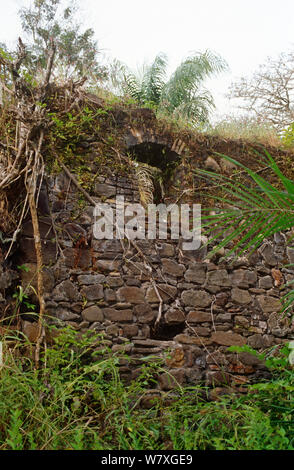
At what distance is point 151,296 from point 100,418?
1.27m

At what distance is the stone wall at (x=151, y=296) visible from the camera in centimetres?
334

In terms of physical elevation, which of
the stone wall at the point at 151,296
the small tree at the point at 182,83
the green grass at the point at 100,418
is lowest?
the green grass at the point at 100,418

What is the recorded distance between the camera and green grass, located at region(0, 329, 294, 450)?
217cm

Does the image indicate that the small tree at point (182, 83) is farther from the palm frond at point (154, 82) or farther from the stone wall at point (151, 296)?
the stone wall at point (151, 296)

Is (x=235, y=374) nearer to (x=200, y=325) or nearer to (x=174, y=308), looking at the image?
(x=200, y=325)

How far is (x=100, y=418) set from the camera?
248 centimetres

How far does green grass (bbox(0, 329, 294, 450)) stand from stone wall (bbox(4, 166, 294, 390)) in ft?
0.90

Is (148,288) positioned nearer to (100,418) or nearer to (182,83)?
(100,418)

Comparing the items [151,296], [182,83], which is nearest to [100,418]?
[151,296]

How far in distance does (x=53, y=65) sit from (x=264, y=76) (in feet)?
21.7

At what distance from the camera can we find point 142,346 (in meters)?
3.42

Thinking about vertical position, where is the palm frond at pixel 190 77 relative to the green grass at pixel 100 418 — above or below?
above

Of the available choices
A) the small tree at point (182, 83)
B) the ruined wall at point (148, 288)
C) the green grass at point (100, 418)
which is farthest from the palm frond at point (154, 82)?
the green grass at point (100, 418)

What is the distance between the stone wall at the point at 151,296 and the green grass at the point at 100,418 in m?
0.27
